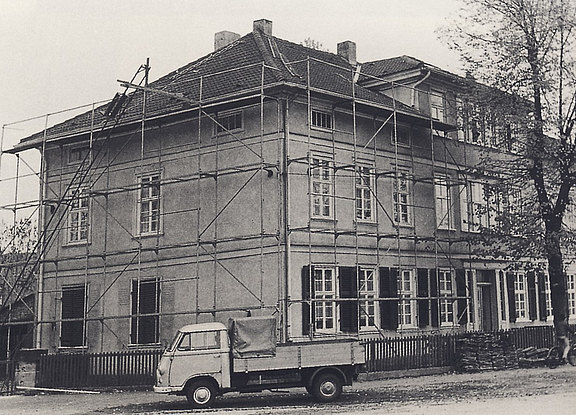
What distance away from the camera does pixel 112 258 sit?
27.5 metres

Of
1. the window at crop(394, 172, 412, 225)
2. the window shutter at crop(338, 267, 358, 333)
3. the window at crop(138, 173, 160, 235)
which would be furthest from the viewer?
the window at crop(394, 172, 412, 225)

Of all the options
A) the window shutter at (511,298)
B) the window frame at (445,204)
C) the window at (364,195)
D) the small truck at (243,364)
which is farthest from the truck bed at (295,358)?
the window shutter at (511,298)

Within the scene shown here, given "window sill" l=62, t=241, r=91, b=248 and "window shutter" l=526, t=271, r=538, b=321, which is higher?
"window sill" l=62, t=241, r=91, b=248

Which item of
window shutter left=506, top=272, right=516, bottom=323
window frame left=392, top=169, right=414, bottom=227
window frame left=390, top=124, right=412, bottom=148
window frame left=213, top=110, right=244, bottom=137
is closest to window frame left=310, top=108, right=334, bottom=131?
window frame left=213, top=110, right=244, bottom=137

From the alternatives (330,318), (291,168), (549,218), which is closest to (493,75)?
(549,218)

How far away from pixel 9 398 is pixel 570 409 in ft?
47.5

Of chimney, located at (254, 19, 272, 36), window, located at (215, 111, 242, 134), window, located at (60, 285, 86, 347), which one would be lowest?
window, located at (60, 285, 86, 347)

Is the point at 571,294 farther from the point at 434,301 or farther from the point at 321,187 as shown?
the point at 321,187

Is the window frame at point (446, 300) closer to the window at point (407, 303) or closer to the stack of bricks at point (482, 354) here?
the window at point (407, 303)

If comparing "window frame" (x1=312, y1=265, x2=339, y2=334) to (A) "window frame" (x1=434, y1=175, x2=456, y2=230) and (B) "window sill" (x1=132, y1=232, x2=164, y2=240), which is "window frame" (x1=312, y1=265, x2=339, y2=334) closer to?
(B) "window sill" (x1=132, y1=232, x2=164, y2=240)

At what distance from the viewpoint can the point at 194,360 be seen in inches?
708

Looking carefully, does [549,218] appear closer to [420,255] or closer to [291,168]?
[420,255]

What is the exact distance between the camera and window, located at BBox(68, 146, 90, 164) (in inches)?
1156

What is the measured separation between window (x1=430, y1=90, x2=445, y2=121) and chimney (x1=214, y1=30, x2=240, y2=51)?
755cm
